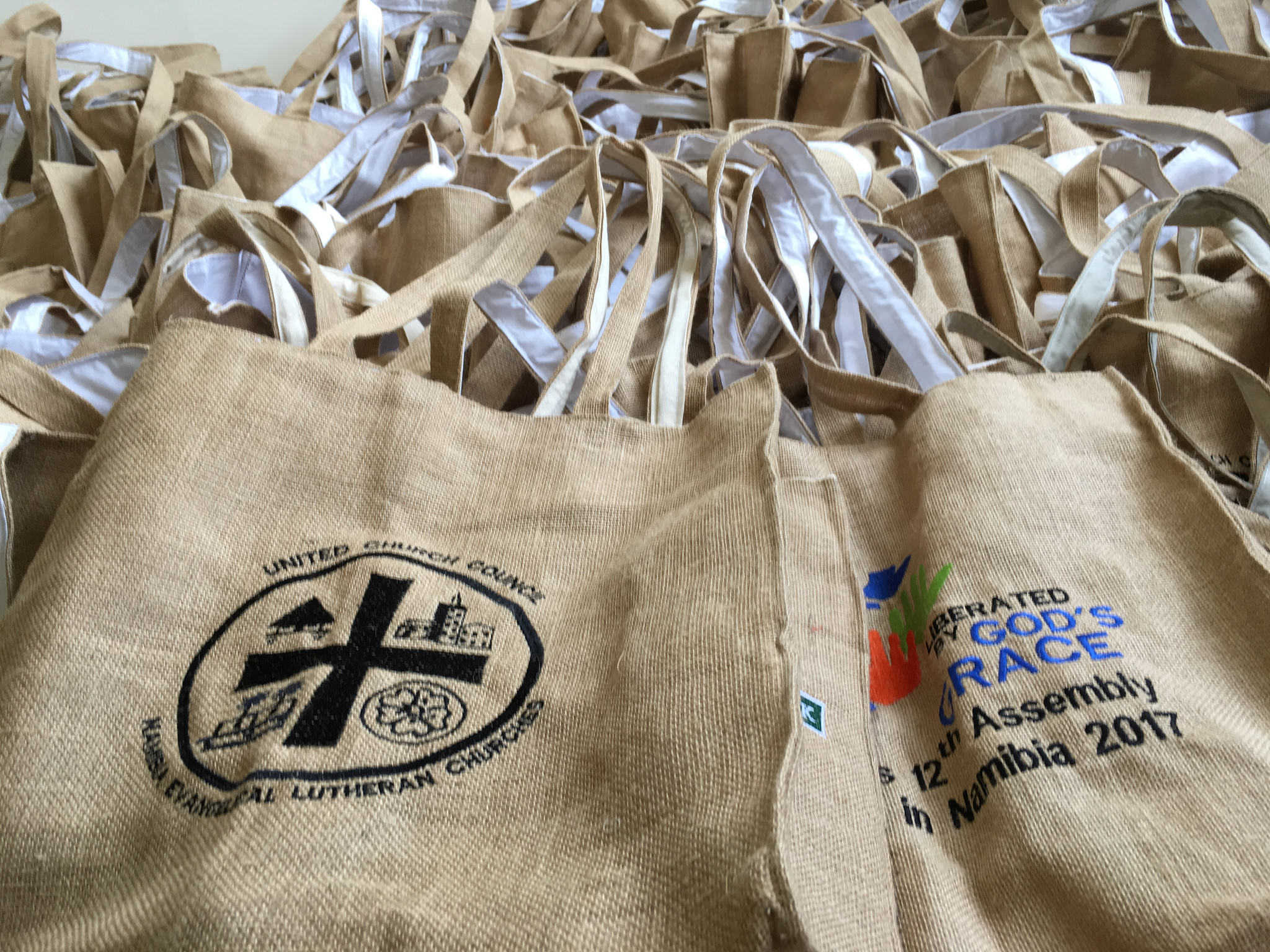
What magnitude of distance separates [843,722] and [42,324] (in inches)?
29.8

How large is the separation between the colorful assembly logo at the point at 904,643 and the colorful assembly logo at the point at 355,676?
178mm

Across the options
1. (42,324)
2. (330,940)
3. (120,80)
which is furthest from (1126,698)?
(120,80)

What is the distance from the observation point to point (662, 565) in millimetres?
408

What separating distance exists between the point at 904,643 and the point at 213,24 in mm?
1514

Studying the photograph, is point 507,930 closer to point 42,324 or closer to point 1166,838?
point 1166,838

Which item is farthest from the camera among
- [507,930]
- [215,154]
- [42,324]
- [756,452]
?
[215,154]

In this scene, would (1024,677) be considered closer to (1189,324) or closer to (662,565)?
(662,565)

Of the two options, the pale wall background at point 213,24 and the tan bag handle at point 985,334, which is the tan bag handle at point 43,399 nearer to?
the tan bag handle at point 985,334

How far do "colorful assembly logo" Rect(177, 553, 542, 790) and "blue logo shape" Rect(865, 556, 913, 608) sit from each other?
0.64 feet

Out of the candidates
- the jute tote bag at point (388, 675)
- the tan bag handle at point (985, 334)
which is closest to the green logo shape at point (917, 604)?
the jute tote bag at point (388, 675)

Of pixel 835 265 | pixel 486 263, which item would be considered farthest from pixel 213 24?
pixel 835 265

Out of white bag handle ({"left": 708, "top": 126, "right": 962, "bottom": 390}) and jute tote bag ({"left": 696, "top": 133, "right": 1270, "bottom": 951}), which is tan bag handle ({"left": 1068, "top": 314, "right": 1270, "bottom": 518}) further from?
white bag handle ({"left": 708, "top": 126, "right": 962, "bottom": 390})

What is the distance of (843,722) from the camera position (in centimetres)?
38

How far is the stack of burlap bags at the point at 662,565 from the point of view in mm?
316
